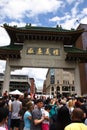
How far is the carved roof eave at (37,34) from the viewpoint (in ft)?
70.9

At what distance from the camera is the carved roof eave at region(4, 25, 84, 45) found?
21.6m

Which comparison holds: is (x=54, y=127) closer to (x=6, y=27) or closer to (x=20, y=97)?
(x=20, y=97)

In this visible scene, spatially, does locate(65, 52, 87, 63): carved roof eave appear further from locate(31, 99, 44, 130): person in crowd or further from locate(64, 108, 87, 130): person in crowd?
locate(64, 108, 87, 130): person in crowd

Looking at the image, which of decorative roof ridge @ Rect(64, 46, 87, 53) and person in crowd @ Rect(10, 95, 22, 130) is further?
decorative roof ridge @ Rect(64, 46, 87, 53)

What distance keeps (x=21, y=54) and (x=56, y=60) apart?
11.2 feet

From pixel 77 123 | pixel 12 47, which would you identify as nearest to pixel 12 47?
pixel 12 47

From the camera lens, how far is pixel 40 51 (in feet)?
72.5

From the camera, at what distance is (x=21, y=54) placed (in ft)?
71.6

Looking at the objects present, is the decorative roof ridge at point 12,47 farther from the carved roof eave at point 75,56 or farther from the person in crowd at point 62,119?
the person in crowd at point 62,119

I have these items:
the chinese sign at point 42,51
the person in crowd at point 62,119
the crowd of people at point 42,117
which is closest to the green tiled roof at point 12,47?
the chinese sign at point 42,51

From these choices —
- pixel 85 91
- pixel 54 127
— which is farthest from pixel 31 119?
pixel 85 91

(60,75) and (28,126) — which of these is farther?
(60,75)

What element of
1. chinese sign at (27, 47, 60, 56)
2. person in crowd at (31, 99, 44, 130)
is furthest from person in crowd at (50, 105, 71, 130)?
chinese sign at (27, 47, 60, 56)

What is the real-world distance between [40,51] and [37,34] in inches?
65.4
